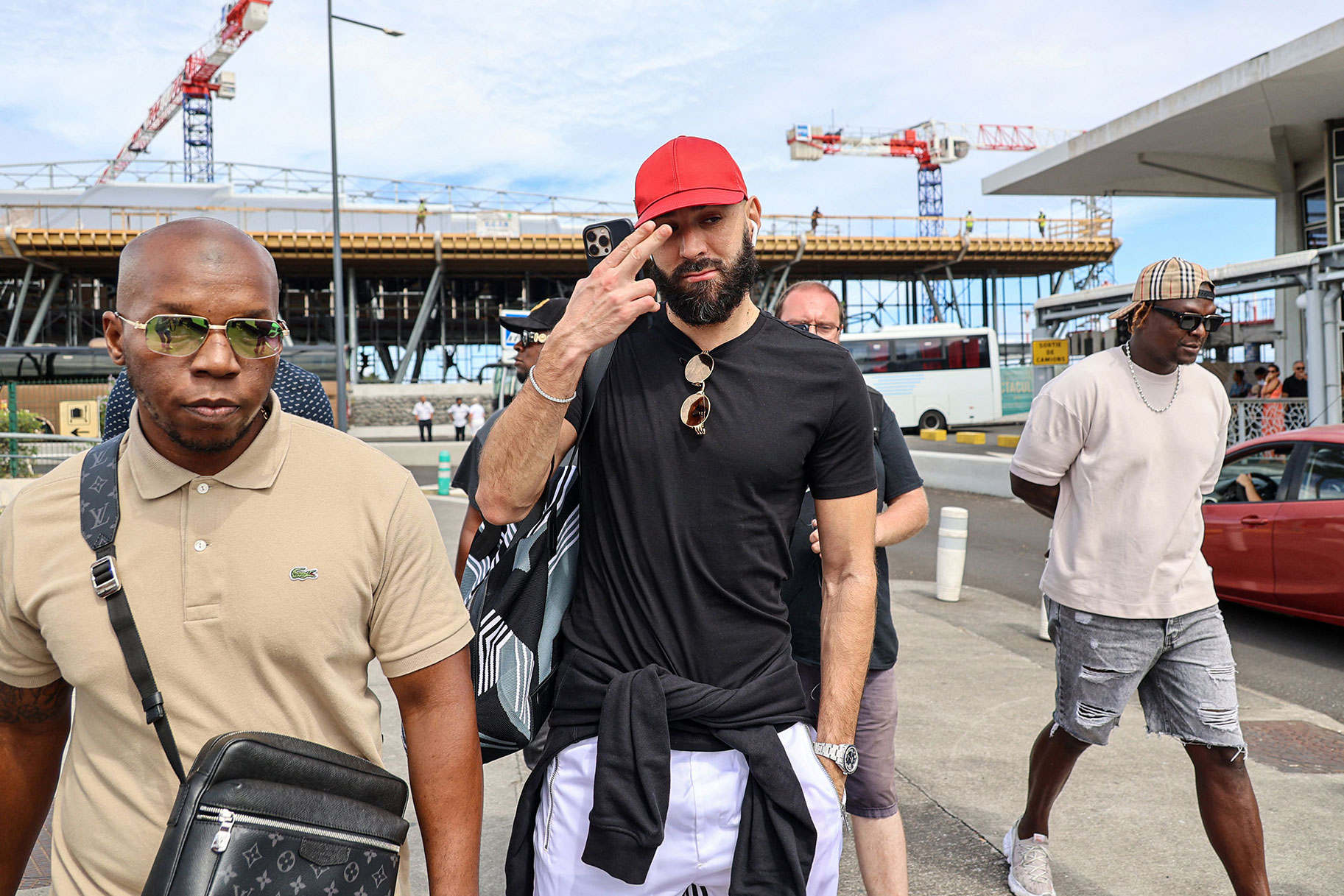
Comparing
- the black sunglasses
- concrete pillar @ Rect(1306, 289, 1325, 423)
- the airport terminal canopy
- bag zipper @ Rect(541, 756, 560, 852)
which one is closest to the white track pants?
bag zipper @ Rect(541, 756, 560, 852)

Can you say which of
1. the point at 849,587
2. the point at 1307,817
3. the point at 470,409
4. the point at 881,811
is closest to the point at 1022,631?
the point at 1307,817

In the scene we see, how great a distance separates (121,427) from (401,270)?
44.2 m

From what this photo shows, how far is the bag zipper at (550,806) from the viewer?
84.1 inches

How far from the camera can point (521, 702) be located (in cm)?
208

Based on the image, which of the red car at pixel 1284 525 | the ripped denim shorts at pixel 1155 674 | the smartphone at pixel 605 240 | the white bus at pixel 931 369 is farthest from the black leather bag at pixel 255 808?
the white bus at pixel 931 369

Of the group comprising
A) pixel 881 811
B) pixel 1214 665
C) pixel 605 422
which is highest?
pixel 605 422

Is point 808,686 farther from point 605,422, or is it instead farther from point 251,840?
point 251,840

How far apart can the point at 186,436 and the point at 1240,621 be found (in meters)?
8.84

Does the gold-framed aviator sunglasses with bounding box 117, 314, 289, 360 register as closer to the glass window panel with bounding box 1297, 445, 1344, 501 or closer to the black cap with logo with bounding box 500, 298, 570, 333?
the black cap with logo with bounding box 500, 298, 570, 333

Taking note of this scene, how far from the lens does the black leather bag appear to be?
1.45m

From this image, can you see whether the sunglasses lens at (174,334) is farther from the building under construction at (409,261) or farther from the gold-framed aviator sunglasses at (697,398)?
the building under construction at (409,261)

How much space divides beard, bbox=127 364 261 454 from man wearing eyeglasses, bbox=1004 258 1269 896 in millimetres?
2763

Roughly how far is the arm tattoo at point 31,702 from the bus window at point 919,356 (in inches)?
1281

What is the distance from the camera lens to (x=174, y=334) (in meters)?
1.70
